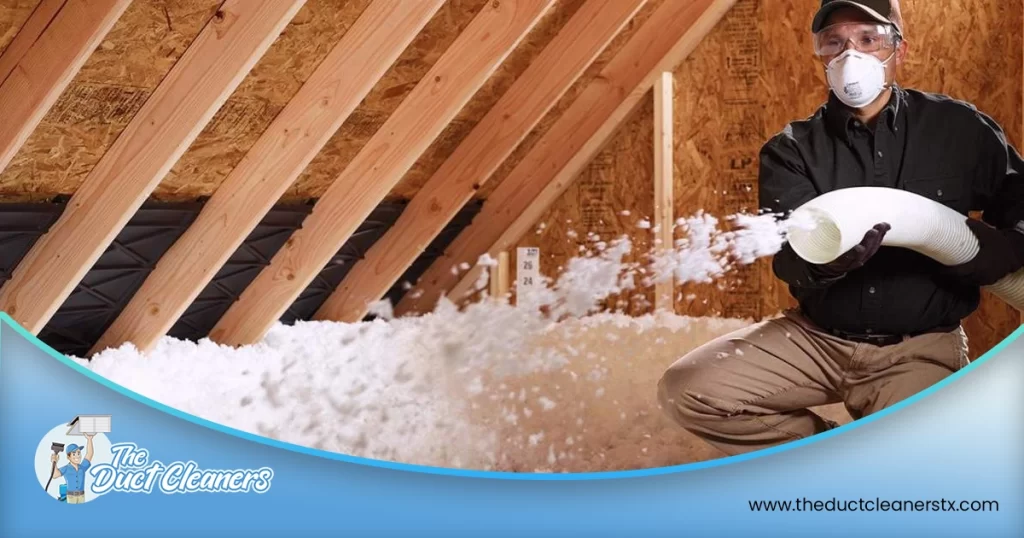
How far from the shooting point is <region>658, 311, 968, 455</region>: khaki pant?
95.3 inches

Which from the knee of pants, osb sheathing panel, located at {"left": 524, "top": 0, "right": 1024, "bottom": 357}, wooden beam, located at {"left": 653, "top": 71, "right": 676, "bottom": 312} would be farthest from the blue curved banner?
wooden beam, located at {"left": 653, "top": 71, "right": 676, "bottom": 312}

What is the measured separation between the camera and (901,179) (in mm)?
2385

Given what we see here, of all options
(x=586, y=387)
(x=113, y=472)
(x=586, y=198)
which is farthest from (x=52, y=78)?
(x=586, y=198)

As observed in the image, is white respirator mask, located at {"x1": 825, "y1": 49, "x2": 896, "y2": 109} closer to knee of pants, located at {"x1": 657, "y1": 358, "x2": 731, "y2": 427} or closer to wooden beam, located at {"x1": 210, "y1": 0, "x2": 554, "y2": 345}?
knee of pants, located at {"x1": 657, "y1": 358, "x2": 731, "y2": 427}

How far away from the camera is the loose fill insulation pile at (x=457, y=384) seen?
3133 millimetres

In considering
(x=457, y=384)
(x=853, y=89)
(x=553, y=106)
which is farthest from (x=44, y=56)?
(x=553, y=106)

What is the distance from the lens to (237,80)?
2.72 metres

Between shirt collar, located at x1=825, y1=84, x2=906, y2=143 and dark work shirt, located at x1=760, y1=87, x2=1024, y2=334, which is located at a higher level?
shirt collar, located at x1=825, y1=84, x2=906, y2=143

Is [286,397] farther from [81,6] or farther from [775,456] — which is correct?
[775,456]

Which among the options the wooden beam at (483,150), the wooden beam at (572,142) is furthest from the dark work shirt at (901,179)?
→ the wooden beam at (572,142)

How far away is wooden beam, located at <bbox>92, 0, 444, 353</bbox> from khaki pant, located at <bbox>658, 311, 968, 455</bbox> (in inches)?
46.8

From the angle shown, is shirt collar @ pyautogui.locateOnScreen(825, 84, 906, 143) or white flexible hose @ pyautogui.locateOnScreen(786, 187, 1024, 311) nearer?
white flexible hose @ pyautogui.locateOnScreen(786, 187, 1024, 311)

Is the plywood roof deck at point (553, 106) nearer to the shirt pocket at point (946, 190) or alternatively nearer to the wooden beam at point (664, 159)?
the wooden beam at point (664, 159)

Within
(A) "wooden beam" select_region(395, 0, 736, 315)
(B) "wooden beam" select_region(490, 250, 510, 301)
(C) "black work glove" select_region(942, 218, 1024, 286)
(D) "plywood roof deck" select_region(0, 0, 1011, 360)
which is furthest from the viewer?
(B) "wooden beam" select_region(490, 250, 510, 301)
